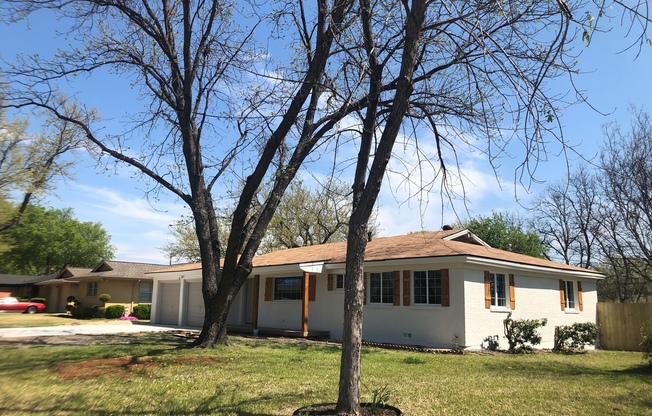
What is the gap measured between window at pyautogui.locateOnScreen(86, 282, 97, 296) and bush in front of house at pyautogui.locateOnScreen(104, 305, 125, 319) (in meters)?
3.88

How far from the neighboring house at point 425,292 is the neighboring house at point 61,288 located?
21079mm

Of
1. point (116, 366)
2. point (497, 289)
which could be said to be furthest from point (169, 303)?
point (497, 289)

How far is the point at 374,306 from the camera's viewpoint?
1695 centimetres

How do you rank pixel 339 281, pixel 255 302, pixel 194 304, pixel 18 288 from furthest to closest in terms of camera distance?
pixel 18 288, pixel 194 304, pixel 255 302, pixel 339 281

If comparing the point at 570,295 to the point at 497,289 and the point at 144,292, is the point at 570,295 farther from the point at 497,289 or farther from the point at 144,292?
the point at 144,292

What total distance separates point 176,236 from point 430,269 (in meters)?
31.5

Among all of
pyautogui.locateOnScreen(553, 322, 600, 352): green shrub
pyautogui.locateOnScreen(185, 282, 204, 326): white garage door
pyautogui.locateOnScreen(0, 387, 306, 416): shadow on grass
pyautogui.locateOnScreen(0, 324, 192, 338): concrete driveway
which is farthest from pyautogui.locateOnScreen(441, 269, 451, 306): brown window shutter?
pyautogui.locateOnScreen(185, 282, 204, 326): white garage door

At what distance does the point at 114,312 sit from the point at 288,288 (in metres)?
16.4

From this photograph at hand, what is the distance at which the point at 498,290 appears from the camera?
1645cm

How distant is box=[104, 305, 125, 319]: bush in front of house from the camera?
3119 centimetres

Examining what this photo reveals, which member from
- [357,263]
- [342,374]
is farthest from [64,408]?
[357,263]

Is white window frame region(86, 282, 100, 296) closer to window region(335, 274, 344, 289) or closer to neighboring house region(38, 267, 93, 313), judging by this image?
neighboring house region(38, 267, 93, 313)

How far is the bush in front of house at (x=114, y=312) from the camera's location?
3119cm

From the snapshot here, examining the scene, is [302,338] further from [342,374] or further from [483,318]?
[342,374]
